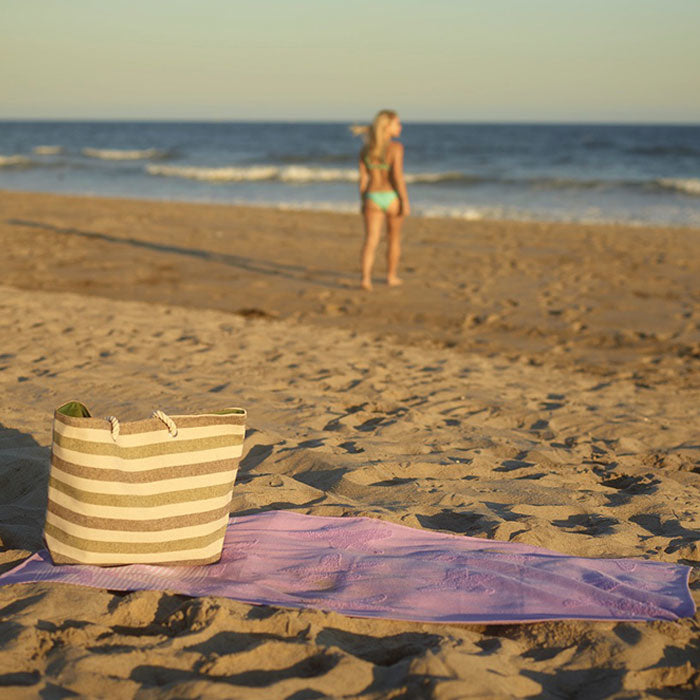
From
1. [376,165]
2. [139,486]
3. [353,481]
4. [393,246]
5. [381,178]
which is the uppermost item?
[376,165]

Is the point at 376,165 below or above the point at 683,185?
below

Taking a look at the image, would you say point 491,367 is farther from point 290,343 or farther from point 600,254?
point 600,254

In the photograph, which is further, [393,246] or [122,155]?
[122,155]

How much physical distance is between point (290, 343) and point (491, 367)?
1.54 meters

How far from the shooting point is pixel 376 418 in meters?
4.45

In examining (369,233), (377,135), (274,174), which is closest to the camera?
(377,135)

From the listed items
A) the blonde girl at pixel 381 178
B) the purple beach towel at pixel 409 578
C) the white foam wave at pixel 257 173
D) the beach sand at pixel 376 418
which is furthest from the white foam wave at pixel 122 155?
the purple beach towel at pixel 409 578

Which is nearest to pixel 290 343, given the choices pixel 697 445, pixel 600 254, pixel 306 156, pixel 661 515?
pixel 697 445

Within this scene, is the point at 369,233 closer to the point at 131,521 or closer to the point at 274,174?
the point at 131,521

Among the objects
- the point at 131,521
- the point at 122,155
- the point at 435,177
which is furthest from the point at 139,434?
the point at 122,155

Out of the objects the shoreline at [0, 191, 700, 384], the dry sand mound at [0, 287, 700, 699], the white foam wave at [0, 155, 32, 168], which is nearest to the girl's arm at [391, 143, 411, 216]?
the shoreline at [0, 191, 700, 384]

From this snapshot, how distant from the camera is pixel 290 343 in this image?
6.23 m

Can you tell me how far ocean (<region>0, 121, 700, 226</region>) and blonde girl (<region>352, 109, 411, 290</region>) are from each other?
8.20 meters

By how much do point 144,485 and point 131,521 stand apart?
0.13 metres
